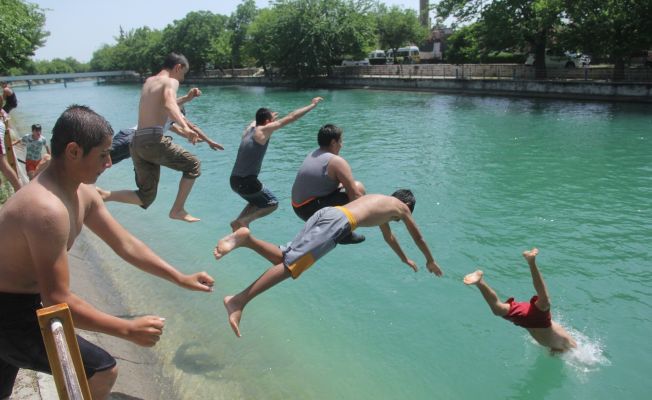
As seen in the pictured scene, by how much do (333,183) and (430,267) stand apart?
145 centimetres

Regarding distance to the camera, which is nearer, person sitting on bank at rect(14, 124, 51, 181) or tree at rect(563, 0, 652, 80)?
person sitting on bank at rect(14, 124, 51, 181)

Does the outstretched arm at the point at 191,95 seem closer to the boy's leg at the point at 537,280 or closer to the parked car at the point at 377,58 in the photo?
the boy's leg at the point at 537,280

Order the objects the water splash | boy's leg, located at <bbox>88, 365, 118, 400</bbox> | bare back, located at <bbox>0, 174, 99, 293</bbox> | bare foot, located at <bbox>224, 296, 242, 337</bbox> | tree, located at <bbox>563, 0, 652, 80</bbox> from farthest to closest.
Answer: tree, located at <bbox>563, 0, 652, 80</bbox> → the water splash → bare foot, located at <bbox>224, 296, 242, 337</bbox> → boy's leg, located at <bbox>88, 365, 118, 400</bbox> → bare back, located at <bbox>0, 174, 99, 293</bbox>

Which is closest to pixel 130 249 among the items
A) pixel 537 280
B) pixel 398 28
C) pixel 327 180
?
pixel 327 180

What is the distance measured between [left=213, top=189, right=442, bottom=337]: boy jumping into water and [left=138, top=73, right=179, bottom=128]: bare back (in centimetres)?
246

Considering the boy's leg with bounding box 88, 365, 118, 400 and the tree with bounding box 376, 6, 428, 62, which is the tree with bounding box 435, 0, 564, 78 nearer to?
the tree with bounding box 376, 6, 428, 62

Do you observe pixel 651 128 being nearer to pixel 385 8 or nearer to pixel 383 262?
pixel 383 262

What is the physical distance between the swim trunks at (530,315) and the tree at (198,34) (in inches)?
3635

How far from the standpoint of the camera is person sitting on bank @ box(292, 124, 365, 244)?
19.6 feet

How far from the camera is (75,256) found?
8.51 meters

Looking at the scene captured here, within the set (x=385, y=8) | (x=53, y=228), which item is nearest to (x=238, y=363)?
(x=53, y=228)

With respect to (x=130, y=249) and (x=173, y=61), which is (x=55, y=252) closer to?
(x=130, y=249)

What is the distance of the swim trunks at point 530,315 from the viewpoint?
556cm

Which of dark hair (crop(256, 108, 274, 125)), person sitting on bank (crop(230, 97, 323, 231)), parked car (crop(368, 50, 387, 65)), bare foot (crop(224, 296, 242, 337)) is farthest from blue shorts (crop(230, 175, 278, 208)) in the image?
parked car (crop(368, 50, 387, 65))
